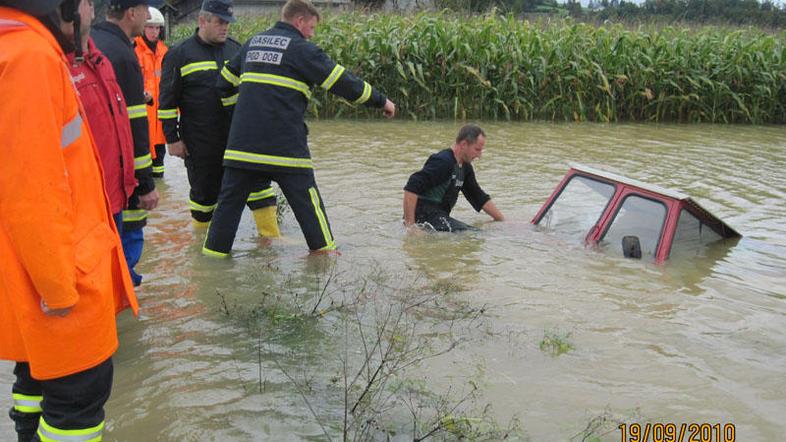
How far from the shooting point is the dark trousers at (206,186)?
6.38m

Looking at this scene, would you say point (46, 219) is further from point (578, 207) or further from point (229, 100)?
point (578, 207)

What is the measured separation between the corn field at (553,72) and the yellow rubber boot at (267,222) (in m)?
8.79

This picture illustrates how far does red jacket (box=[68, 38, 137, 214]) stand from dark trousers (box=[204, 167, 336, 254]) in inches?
60.0

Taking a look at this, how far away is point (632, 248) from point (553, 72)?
1054cm

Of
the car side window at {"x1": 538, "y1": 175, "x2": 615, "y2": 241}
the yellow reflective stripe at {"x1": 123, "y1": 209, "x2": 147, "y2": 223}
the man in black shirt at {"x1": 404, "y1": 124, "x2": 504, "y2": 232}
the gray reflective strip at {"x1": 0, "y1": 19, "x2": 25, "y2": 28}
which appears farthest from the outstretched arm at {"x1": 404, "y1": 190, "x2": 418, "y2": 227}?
the gray reflective strip at {"x1": 0, "y1": 19, "x2": 25, "y2": 28}

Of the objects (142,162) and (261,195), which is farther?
(261,195)

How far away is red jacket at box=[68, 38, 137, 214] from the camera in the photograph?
382cm

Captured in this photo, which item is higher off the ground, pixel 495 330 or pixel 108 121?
pixel 108 121

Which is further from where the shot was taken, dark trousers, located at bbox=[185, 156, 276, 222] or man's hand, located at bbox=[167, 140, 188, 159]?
dark trousers, located at bbox=[185, 156, 276, 222]

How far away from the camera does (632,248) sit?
6168 millimetres

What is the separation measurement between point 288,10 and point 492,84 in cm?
1103

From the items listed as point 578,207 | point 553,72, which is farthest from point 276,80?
point 553,72
